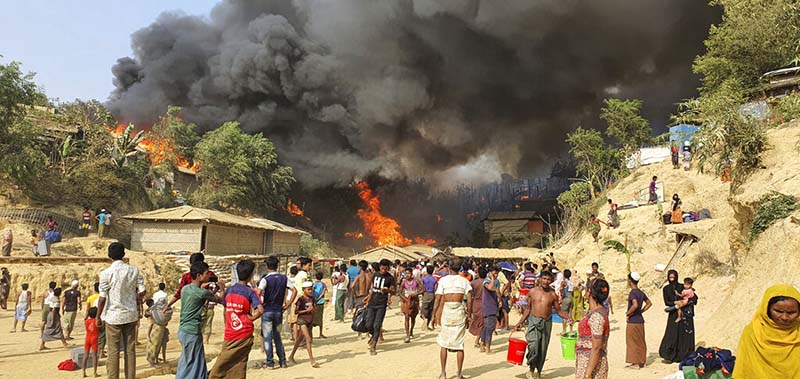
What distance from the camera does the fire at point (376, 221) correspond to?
2201 inches

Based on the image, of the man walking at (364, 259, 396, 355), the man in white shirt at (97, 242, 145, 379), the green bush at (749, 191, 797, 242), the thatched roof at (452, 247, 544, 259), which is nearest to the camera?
the man in white shirt at (97, 242, 145, 379)

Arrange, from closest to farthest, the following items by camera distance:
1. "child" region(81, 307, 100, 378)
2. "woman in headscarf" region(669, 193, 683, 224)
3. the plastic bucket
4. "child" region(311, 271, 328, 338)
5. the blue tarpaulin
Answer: the plastic bucket < "child" region(81, 307, 100, 378) < "child" region(311, 271, 328, 338) < "woman in headscarf" region(669, 193, 683, 224) < the blue tarpaulin

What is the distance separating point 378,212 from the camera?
2286 inches

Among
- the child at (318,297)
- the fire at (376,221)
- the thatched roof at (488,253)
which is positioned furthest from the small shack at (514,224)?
the child at (318,297)

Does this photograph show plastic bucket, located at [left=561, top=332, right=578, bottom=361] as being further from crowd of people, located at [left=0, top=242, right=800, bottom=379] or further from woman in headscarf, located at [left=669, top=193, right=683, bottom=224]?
woman in headscarf, located at [left=669, top=193, right=683, bottom=224]

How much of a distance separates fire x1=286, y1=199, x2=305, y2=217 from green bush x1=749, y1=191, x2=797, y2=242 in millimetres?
44519

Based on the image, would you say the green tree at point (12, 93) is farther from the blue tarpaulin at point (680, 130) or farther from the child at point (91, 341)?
the blue tarpaulin at point (680, 130)

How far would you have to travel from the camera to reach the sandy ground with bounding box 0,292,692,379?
24.2ft

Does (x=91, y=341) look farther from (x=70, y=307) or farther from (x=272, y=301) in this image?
(x=70, y=307)

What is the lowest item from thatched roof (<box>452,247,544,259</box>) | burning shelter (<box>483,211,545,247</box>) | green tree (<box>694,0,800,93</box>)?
thatched roof (<box>452,247,544,259</box>)

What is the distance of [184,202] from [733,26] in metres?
40.7

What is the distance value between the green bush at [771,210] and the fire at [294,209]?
44.5 m

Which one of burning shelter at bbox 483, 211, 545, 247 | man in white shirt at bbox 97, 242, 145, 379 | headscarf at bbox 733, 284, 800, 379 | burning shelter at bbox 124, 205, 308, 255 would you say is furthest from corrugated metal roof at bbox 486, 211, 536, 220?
headscarf at bbox 733, 284, 800, 379

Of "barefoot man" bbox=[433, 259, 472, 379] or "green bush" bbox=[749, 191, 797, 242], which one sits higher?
"green bush" bbox=[749, 191, 797, 242]
